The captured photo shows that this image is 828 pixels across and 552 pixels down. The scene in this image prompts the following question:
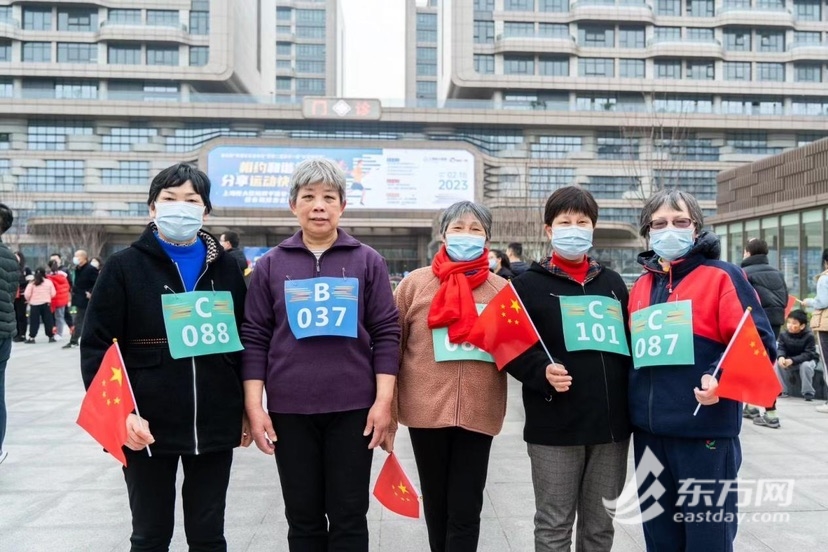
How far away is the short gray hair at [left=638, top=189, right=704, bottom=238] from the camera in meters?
2.89

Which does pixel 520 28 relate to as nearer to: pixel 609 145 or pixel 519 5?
pixel 519 5

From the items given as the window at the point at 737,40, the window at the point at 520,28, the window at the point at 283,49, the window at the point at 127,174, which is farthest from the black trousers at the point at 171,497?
the window at the point at 283,49

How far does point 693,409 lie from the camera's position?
2670 mm

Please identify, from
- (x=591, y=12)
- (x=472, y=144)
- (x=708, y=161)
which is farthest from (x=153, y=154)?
(x=708, y=161)

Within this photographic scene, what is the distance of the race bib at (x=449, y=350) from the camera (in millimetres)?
2955

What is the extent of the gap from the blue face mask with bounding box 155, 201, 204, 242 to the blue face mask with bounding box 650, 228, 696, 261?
81.8 inches

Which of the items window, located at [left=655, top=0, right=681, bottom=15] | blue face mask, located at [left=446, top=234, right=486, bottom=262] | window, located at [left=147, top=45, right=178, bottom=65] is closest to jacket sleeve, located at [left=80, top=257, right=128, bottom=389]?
blue face mask, located at [left=446, top=234, right=486, bottom=262]

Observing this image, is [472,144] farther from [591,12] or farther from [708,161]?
[708,161]

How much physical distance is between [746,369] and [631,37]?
199ft

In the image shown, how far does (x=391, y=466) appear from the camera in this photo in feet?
10.3

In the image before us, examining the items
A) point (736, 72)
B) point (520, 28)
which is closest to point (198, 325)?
point (520, 28)

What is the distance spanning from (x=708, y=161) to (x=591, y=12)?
16.3 metres

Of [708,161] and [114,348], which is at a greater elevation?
[708,161]

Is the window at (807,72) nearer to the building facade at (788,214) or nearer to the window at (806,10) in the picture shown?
the window at (806,10)
